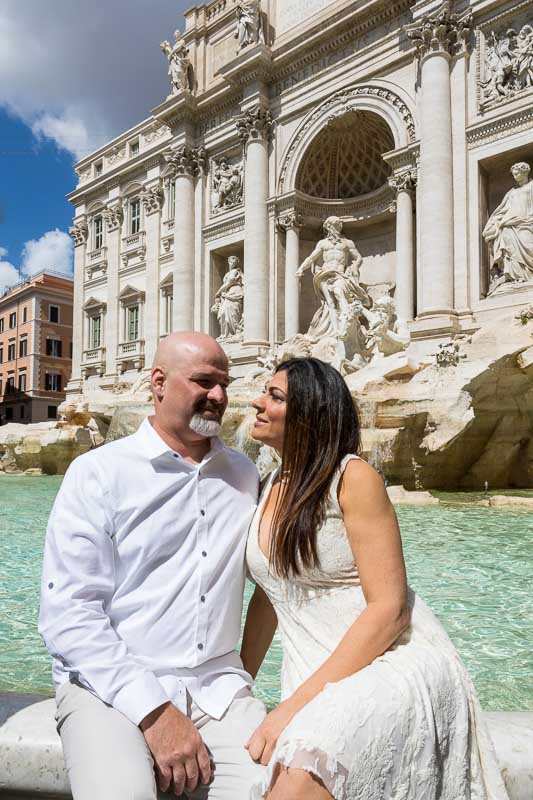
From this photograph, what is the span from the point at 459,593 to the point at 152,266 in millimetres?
20932

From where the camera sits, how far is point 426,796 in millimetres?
1306

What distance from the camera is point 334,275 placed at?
16344 mm

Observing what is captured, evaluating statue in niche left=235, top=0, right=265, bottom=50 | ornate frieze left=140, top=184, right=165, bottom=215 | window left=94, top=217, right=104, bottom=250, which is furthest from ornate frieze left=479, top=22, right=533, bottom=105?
window left=94, top=217, right=104, bottom=250

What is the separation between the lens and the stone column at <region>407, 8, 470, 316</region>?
45.4 ft

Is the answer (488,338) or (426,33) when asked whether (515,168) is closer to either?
(426,33)

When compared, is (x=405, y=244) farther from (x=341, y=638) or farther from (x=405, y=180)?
(x=341, y=638)

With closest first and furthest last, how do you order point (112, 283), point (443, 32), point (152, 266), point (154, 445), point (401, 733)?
1. point (401, 733)
2. point (154, 445)
3. point (443, 32)
4. point (152, 266)
5. point (112, 283)

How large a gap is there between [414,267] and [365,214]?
3.08 metres

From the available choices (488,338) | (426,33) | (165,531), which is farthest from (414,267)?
(165,531)

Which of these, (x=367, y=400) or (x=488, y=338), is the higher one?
(x=488, y=338)

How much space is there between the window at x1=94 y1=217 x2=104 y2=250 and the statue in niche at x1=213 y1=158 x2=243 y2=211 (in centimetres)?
809

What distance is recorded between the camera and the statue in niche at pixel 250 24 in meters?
18.5

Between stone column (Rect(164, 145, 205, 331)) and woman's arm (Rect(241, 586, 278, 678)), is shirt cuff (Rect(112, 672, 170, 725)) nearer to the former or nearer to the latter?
woman's arm (Rect(241, 586, 278, 678))

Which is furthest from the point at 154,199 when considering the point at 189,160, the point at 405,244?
the point at 405,244
